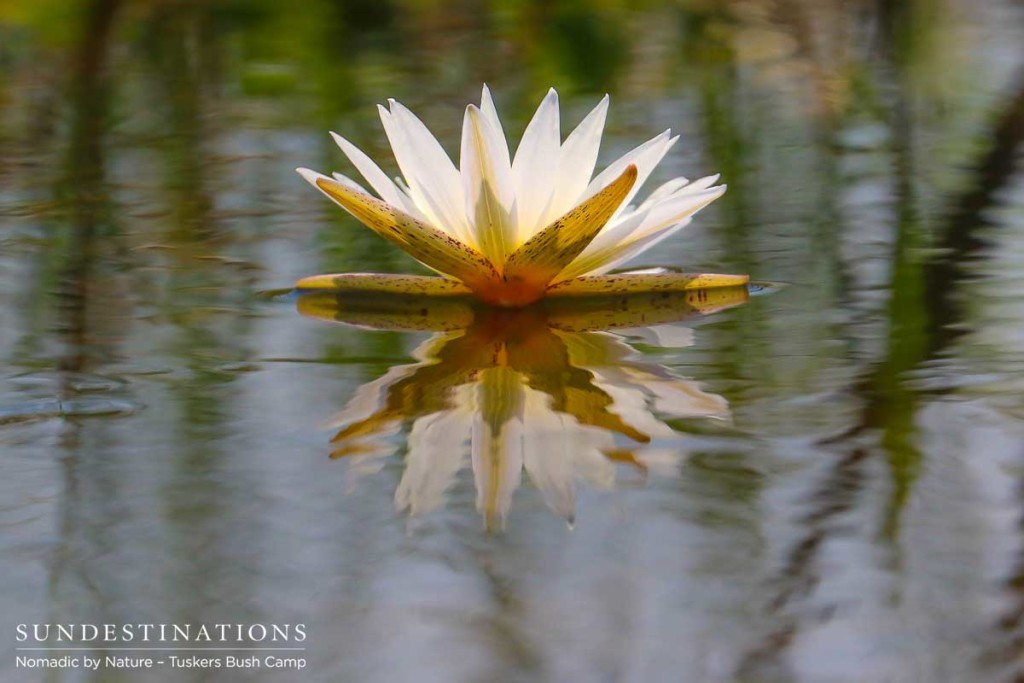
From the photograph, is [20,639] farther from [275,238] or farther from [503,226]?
[275,238]

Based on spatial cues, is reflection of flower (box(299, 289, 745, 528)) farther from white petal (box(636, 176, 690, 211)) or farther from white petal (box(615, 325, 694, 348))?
white petal (box(636, 176, 690, 211))

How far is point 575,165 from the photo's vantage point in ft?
5.06

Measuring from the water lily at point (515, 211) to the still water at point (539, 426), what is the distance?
2.1 inches

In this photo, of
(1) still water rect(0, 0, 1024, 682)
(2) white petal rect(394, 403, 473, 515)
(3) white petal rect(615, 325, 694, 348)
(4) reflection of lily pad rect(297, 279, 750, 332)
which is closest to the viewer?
(1) still water rect(0, 0, 1024, 682)

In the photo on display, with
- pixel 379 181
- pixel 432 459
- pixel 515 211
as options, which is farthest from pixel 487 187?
pixel 432 459

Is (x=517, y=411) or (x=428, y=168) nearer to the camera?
(x=517, y=411)

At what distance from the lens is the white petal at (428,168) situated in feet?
5.02

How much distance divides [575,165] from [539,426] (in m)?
0.48

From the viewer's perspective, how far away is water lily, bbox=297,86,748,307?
1481 millimetres

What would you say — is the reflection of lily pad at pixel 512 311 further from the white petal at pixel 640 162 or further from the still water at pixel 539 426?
the white petal at pixel 640 162

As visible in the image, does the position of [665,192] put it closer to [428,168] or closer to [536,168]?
[536,168]

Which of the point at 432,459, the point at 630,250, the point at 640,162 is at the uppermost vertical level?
the point at 640,162

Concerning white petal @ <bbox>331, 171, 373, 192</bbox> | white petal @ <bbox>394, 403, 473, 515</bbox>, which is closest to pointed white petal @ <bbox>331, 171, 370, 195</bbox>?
white petal @ <bbox>331, 171, 373, 192</bbox>

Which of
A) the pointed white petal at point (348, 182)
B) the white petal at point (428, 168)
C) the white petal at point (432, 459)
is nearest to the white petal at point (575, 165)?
the white petal at point (428, 168)
